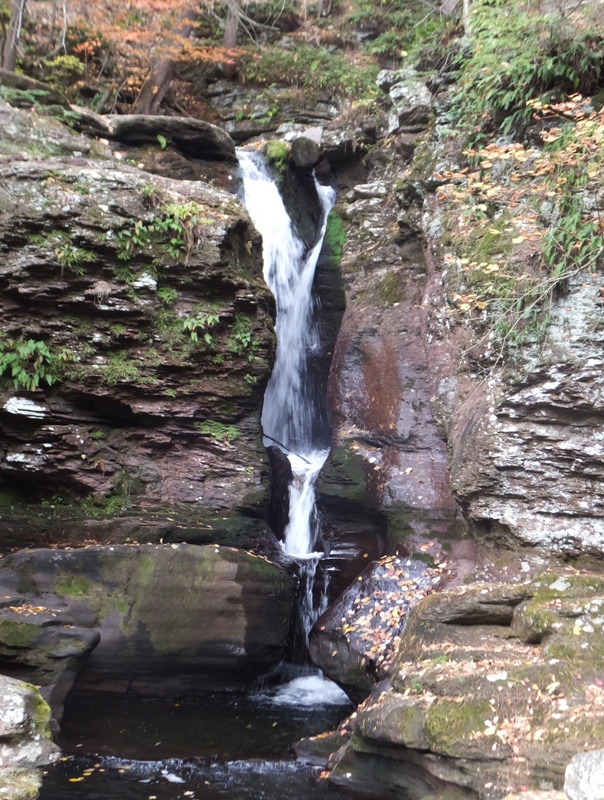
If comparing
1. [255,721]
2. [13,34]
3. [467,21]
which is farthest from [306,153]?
[255,721]

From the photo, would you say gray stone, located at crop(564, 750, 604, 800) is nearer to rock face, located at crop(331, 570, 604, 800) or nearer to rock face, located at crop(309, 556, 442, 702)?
rock face, located at crop(331, 570, 604, 800)

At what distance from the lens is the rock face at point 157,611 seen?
750 cm

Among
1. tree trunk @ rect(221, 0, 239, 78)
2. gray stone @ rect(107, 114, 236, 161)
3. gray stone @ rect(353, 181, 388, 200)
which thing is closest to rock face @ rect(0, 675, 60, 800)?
gray stone @ rect(353, 181, 388, 200)

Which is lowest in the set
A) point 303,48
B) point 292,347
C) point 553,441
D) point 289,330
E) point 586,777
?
point 586,777

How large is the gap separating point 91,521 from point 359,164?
9.00 metres

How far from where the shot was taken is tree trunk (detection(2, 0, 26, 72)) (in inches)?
464

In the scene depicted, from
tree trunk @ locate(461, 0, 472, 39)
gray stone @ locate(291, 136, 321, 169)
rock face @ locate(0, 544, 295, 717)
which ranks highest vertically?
tree trunk @ locate(461, 0, 472, 39)

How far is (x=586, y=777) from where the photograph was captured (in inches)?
131

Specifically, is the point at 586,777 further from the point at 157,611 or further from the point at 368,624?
the point at 157,611

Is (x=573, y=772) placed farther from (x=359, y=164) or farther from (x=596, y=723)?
(x=359, y=164)

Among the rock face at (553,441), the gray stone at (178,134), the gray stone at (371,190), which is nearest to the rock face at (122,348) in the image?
the gray stone at (178,134)

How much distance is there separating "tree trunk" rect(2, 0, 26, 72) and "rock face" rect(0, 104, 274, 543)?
3750 mm

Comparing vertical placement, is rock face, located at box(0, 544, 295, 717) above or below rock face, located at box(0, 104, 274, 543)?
below

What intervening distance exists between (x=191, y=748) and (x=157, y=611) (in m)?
1.63
